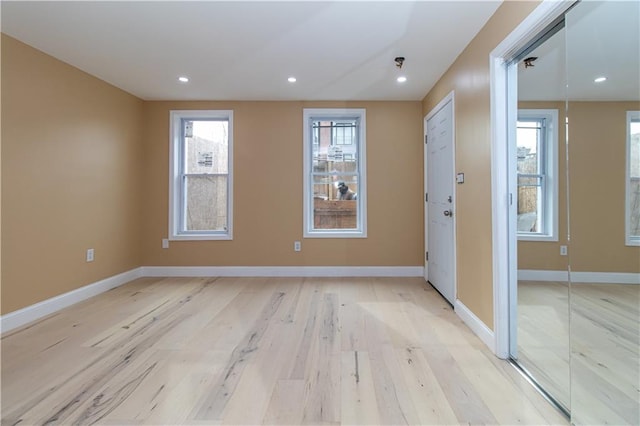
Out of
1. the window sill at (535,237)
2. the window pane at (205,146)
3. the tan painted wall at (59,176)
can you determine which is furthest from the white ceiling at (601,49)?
the tan painted wall at (59,176)

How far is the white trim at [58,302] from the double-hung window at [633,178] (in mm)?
4357

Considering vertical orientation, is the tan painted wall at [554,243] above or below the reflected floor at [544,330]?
above

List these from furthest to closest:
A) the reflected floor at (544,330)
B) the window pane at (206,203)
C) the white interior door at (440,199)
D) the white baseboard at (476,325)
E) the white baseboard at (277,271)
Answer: the window pane at (206,203) < the white baseboard at (277,271) < the white interior door at (440,199) < the white baseboard at (476,325) < the reflected floor at (544,330)

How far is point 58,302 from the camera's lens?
2814 mm

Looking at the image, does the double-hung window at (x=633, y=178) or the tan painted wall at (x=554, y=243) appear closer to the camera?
the double-hung window at (x=633, y=178)

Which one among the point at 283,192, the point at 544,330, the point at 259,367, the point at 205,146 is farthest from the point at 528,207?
the point at 205,146

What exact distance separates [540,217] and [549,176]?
0.96ft

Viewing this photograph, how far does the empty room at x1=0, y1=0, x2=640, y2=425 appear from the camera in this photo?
1563 millimetres

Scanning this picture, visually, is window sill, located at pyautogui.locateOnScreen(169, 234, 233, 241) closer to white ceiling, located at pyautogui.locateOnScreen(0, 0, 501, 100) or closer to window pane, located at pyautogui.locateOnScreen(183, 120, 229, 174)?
window pane, located at pyautogui.locateOnScreen(183, 120, 229, 174)

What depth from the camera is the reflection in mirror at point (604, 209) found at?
57.2 inches

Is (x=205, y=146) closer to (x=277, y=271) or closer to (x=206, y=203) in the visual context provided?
(x=206, y=203)

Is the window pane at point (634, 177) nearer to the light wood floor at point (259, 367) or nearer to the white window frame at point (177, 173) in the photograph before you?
the light wood floor at point (259, 367)

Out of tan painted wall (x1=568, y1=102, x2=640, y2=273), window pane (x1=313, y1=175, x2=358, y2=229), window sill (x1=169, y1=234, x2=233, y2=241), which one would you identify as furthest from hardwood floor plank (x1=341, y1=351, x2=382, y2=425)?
window sill (x1=169, y1=234, x2=233, y2=241)

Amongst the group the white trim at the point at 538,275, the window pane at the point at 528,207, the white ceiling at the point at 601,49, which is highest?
the white ceiling at the point at 601,49
